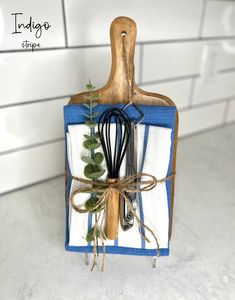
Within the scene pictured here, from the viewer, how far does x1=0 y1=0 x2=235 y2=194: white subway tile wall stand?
542 mm

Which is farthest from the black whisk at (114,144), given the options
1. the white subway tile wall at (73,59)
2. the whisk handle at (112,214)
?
the white subway tile wall at (73,59)

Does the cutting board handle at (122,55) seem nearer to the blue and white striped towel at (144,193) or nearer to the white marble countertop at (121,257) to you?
the blue and white striped towel at (144,193)

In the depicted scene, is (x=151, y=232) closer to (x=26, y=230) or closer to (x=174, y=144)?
(x=174, y=144)

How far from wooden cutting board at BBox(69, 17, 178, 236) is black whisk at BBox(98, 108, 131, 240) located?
0.03 m

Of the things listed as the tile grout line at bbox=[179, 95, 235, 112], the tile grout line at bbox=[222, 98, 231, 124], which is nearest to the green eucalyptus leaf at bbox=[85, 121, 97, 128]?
the tile grout line at bbox=[179, 95, 235, 112]

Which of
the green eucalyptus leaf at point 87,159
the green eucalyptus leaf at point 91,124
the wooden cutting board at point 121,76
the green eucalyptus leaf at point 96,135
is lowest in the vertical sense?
the green eucalyptus leaf at point 87,159

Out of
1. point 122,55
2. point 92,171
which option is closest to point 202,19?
point 122,55

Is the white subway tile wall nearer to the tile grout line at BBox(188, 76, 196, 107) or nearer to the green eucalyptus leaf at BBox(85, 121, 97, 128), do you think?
the tile grout line at BBox(188, 76, 196, 107)

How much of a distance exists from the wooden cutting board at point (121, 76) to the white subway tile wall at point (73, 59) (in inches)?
7.4

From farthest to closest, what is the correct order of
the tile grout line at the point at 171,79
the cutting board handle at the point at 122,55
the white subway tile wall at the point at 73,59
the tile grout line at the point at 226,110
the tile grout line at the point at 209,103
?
the tile grout line at the point at 226,110 < the tile grout line at the point at 209,103 < the tile grout line at the point at 171,79 < the white subway tile wall at the point at 73,59 < the cutting board handle at the point at 122,55

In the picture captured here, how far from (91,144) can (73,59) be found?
28cm

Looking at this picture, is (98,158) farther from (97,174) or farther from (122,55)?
(122,55)

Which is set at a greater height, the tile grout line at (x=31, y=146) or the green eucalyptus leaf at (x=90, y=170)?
the green eucalyptus leaf at (x=90, y=170)

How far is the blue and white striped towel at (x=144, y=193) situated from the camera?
400 mm
